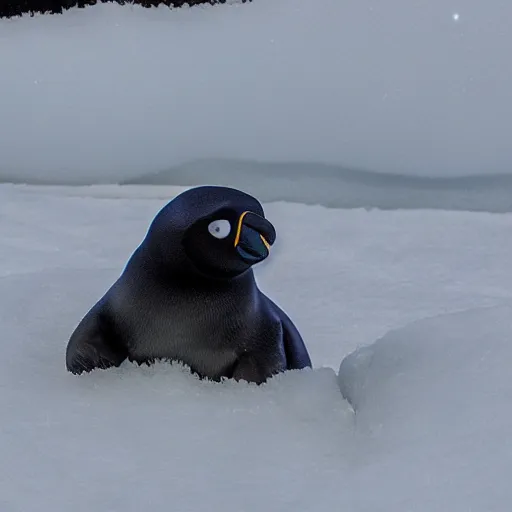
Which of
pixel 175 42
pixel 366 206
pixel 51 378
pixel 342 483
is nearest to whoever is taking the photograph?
pixel 342 483

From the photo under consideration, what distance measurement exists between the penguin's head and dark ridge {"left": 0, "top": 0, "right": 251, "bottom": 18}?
7.87 ft

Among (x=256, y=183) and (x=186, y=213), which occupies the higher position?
(x=186, y=213)

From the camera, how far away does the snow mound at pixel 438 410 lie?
89 centimetres

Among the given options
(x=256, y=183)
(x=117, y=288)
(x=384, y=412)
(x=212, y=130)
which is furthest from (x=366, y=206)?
(x=384, y=412)

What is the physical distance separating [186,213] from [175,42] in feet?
7.89

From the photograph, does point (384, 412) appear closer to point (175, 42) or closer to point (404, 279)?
point (404, 279)

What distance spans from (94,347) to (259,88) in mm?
2340

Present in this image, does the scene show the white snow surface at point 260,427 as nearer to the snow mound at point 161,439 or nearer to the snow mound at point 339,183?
the snow mound at point 161,439

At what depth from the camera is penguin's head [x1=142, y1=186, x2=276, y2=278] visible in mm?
1271

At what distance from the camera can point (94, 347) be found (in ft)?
4.31

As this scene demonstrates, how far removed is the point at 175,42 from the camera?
11.7 ft

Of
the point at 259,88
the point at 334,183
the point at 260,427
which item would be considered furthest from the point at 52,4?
the point at 260,427

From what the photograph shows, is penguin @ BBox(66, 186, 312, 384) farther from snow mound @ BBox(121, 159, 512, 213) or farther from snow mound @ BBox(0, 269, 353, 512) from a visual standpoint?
snow mound @ BBox(121, 159, 512, 213)

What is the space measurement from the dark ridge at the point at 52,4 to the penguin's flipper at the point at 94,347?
2426 millimetres
